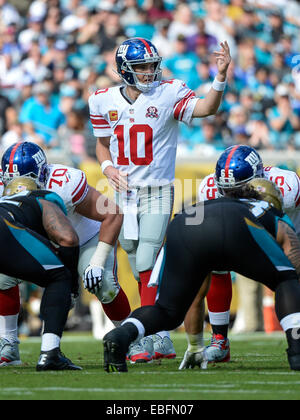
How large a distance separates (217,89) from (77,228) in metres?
1.42

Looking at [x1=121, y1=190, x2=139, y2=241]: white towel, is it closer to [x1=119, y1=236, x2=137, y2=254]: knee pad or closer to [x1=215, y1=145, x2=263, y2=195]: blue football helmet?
[x1=119, y1=236, x2=137, y2=254]: knee pad

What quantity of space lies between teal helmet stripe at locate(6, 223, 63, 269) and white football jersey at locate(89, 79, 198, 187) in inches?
60.1

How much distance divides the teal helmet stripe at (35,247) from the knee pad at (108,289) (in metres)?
1.12

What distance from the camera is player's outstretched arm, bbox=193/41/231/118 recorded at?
6227 millimetres

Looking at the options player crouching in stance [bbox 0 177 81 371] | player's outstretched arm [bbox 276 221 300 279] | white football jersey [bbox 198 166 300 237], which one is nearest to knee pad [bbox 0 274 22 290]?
player crouching in stance [bbox 0 177 81 371]

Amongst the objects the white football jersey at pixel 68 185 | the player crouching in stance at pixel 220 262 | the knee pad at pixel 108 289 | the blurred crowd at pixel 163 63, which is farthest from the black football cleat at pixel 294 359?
the blurred crowd at pixel 163 63

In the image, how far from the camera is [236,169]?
5848 mm

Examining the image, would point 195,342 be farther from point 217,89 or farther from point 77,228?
point 217,89

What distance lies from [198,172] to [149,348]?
4.73 metres

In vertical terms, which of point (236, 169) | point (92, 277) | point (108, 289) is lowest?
point (108, 289)

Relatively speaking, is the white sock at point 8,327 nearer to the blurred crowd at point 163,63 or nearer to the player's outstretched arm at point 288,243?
the player's outstretched arm at point 288,243

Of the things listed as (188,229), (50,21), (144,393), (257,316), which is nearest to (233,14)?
(50,21)

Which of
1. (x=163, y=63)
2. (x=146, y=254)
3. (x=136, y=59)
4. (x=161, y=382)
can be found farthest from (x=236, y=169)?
(x=163, y=63)

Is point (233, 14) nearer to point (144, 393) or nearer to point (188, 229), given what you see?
point (188, 229)
